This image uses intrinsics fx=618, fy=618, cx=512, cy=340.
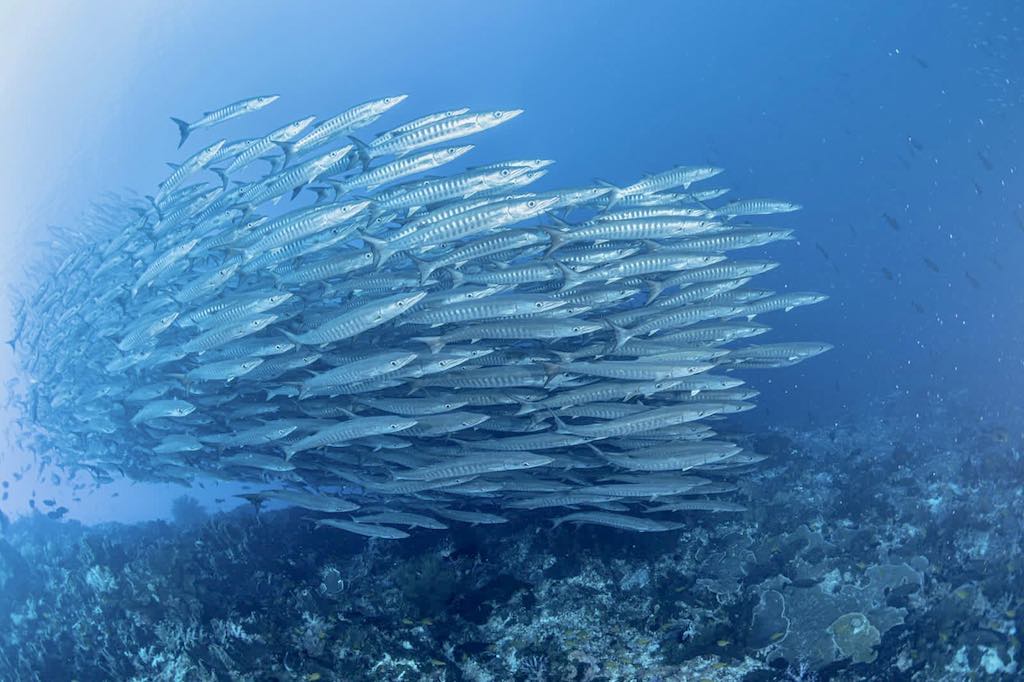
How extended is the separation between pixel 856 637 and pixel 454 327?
5384mm

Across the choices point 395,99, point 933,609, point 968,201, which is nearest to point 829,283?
point 968,201

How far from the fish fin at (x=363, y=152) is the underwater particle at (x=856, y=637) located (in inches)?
277

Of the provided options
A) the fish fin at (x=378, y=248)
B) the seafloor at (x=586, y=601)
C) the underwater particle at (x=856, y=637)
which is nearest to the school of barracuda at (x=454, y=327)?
the fish fin at (x=378, y=248)

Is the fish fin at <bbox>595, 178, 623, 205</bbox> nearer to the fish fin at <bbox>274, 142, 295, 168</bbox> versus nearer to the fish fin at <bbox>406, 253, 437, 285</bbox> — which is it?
the fish fin at <bbox>406, 253, 437, 285</bbox>

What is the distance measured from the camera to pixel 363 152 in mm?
6562

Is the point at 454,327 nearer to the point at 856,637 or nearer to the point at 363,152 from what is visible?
the point at 363,152

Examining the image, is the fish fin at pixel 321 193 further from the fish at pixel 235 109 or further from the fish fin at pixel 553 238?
the fish fin at pixel 553 238

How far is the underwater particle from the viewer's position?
648cm

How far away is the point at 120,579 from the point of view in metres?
8.90

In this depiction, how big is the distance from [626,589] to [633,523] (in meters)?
1.05

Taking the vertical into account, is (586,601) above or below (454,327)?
below

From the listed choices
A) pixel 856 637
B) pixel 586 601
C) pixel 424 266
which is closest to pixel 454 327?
pixel 424 266

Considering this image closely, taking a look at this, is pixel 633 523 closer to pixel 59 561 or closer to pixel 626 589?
pixel 626 589

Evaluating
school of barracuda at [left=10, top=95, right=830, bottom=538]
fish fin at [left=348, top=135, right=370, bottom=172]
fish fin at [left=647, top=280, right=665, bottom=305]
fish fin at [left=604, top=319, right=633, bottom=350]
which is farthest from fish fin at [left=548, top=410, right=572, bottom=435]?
fish fin at [left=348, top=135, right=370, bottom=172]
